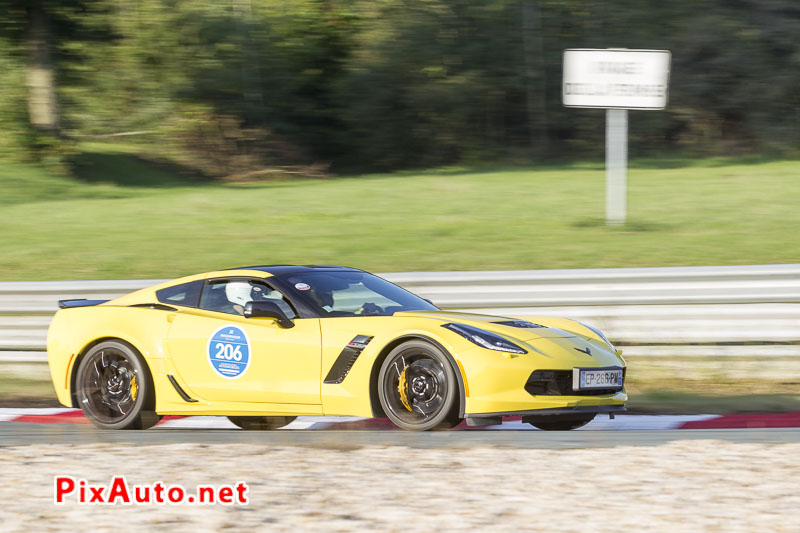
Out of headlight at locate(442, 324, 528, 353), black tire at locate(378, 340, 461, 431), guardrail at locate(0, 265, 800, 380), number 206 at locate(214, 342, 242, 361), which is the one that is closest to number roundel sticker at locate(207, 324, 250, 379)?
number 206 at locate(214, 342, 242, 361)

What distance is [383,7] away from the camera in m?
25.2

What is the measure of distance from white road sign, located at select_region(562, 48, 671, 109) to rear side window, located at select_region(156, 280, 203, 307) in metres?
6.31

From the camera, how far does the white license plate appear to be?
21.0 feet

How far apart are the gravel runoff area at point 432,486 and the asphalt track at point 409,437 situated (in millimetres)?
220

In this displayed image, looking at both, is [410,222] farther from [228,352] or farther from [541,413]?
[541,413]

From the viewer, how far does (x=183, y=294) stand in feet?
24.1

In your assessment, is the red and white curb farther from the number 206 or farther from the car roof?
the car roof

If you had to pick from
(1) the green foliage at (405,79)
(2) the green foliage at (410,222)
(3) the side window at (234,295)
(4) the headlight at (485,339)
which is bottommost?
(4) the headlight at (485,339)

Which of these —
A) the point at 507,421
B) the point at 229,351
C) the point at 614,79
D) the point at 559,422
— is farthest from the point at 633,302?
the point at 614,79

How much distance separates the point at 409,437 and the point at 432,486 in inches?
53.9

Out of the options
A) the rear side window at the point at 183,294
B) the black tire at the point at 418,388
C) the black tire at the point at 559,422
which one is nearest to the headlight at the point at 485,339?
the black tire at the point at 418,388

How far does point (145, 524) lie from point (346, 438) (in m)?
2.12

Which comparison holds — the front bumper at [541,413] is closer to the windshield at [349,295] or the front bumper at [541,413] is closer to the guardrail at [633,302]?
the windshield at [349,295]

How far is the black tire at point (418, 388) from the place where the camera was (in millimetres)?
6215
